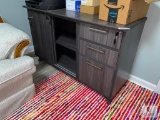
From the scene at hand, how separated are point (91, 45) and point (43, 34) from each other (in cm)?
69

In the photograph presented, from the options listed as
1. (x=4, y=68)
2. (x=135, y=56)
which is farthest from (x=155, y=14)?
(x=4, y=68)

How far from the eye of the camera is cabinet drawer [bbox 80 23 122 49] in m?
0.96

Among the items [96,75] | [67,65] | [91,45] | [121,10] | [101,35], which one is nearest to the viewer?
[121,10]

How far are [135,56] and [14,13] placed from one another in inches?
63.0

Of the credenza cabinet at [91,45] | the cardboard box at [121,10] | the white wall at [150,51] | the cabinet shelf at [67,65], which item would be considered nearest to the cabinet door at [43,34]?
the credenza cabinet at [91,45]

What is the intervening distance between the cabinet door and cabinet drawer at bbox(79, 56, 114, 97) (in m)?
0.46

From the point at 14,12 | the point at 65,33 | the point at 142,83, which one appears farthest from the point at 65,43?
the point at 142,83

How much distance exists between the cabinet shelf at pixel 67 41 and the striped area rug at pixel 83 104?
1.44 ft

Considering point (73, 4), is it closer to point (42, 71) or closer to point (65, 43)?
point (65, 43)

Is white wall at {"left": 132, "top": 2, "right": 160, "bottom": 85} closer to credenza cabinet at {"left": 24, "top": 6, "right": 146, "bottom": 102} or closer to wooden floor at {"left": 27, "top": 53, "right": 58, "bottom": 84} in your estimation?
credenza cabinet at {"left": 24, "top": 6, "right": 146, "bottom": 102}

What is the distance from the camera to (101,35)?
3.40ft

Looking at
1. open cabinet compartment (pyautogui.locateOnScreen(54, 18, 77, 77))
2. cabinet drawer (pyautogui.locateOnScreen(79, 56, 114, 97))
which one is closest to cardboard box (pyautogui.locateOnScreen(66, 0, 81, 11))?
open cabinet compartment (pyautogui.locateOnScreen(54, 18, 77, 77))

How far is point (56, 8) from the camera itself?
1.44 meters

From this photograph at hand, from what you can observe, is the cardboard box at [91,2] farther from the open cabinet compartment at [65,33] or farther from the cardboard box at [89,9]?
the open cabinet compartment at [65,33]
